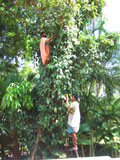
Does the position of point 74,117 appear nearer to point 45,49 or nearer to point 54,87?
point 54,87

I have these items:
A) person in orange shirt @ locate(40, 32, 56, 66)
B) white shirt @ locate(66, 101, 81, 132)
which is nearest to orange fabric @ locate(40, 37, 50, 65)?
person in orange shirt @ locate(40, 32, 56, 66)

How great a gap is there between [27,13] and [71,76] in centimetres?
229

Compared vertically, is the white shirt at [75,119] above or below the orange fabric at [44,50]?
below

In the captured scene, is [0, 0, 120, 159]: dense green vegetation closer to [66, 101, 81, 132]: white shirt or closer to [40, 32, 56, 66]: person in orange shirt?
[40, 32, 56, 66]: person in orange shirt

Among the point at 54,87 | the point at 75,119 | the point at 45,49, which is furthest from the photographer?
the point at 45,49

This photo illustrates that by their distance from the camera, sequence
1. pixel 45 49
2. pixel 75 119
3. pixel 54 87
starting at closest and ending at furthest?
pixel 75 119, pixel 54 87, pixel 45 49

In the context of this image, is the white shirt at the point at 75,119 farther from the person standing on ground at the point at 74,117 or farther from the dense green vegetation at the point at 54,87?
the dense green vegetation at the point at 54,87

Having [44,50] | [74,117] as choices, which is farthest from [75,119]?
[44,50]

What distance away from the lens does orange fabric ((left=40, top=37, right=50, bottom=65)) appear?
13.8 ft

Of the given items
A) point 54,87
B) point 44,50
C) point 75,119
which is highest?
point 44,50

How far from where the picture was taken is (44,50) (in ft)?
13.9

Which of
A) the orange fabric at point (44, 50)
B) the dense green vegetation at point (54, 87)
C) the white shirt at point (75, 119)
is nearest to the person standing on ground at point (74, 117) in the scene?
the white shirt at point (75, 119)

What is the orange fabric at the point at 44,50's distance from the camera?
421 centimetres

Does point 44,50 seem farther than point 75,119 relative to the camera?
Yes
